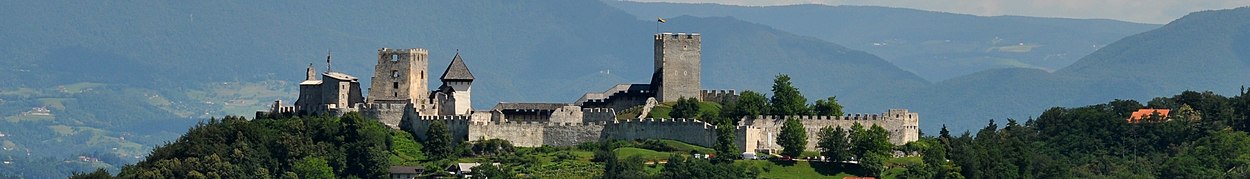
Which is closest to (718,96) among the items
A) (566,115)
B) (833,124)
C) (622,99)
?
(622,99)

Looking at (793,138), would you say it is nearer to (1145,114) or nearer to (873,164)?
(873,164)

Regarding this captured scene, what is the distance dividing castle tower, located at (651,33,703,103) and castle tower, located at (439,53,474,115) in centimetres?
713

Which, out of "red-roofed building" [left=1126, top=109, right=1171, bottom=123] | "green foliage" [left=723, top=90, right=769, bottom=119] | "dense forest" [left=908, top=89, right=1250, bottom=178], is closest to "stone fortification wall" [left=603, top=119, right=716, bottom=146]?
"green foliage" [left=723, top=90, right=769, bottom=119]

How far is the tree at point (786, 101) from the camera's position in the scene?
110 metres

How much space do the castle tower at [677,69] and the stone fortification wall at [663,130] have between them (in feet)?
16.6

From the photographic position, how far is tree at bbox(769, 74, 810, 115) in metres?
110

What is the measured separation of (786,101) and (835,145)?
4656 millimetres

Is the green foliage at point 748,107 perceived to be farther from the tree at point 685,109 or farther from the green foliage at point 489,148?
the green foliage at point 489,148

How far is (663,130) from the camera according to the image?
358 ft

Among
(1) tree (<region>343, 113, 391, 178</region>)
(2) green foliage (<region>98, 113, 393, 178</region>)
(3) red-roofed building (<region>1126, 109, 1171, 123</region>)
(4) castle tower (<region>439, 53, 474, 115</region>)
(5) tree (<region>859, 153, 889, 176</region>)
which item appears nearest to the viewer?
(5) tree (<region>859, 153, 889, 176</region>)

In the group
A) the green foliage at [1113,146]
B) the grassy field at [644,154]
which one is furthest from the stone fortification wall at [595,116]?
the green foliage at [1113,146]

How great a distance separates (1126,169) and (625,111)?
1882 cm

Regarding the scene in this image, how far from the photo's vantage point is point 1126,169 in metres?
117

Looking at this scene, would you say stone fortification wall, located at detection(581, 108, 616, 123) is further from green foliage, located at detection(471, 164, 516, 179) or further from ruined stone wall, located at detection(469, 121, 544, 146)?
green foliage, located at detection(471, 164, 516, 179)
